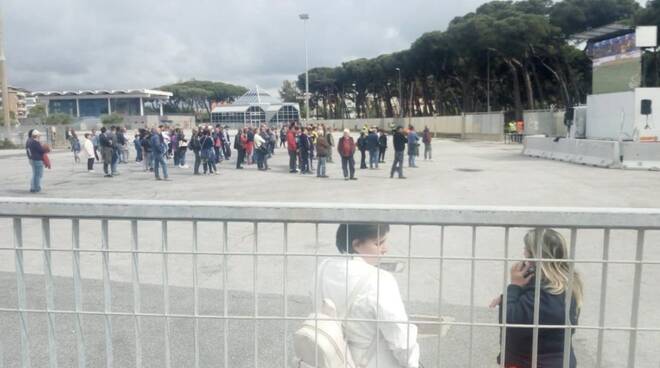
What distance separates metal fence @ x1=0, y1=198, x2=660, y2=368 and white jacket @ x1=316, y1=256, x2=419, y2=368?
0.23ft

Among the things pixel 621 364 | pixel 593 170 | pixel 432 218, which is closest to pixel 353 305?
pixel 432 218

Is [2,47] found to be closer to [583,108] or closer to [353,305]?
[583,108]

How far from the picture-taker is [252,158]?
2769 centimetres

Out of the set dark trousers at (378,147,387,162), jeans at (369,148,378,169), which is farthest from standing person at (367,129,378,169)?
dark trousers at (378,147,387,162)

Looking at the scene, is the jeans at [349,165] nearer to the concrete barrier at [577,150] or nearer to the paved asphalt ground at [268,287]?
the paved asphalt ground at [268,287]

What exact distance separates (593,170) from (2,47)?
3609 centimetres

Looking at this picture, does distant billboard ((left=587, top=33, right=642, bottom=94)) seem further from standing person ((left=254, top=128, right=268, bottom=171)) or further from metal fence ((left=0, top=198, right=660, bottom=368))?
metal fence ((left=0, top=198, right=660, bottom=368))

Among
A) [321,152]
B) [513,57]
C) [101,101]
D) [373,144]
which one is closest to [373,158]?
[373,144]

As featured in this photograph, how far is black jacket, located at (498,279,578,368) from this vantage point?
2.55 m

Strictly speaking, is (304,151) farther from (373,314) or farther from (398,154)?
(373,314)

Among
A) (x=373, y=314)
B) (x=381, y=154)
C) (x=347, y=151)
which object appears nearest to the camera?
(x=373, y=314)

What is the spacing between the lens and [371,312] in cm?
230

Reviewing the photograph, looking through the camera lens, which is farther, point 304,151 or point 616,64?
point 616,64

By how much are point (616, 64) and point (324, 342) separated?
2876 cm
